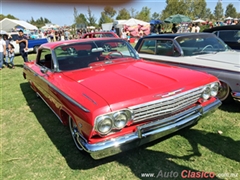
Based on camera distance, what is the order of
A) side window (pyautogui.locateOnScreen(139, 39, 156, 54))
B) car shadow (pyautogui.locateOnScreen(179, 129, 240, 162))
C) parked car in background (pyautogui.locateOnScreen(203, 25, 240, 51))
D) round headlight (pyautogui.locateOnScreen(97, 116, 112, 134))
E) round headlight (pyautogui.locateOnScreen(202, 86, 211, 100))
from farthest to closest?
parked car in background (pyautogui.locateOnScreen(203, 25, 240, 51)) → side window (pyautogui.locateOnScreen(139, 39, 156, 54)) → round headlight (pyautogui.locateOnScreen(202, 86, 211, 100)) → car shadow (pyautogui.locateOnScreen(179, 129, 240, 162)) → round headlight (pyautogui.locateOnScreen(97, 116, 112, 134))

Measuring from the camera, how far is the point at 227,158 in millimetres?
2441

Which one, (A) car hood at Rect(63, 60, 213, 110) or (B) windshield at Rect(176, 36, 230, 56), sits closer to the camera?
(A) car hood at Rect(63, 60, 213, 110)

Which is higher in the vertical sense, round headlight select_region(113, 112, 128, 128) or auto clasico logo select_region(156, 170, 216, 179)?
round headlight select_region(113, 112, 128, 128)

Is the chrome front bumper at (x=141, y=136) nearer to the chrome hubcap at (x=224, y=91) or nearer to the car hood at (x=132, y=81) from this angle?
the car hood at (x=132, y=81)

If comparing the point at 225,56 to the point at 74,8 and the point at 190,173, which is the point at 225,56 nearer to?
the point at 190,173

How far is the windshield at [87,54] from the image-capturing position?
3283 mm

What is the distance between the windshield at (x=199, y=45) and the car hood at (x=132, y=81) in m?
1.72

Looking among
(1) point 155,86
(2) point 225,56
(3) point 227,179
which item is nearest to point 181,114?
(1) point 155,86

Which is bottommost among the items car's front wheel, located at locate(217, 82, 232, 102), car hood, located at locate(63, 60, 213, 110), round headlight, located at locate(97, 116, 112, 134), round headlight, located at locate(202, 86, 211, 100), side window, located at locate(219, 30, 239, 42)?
car's front wheel, located at locate(217, 82, 232, 102)

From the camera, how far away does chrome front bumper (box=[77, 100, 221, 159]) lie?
6.68 feet

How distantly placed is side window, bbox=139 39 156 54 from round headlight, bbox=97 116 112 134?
3.55m

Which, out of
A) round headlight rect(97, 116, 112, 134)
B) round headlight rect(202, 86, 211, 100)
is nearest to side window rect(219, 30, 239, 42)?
round headlight rect(202, 86, 211, 100)

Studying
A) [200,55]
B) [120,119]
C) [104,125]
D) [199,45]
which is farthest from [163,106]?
[199,45]

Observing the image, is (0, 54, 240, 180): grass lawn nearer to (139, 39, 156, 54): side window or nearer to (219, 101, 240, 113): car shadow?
(219, 101, 240, 113): car shadow
